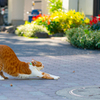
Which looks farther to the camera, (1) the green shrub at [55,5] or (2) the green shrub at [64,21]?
(1) the green shrub at [55,5]

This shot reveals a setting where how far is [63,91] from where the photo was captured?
5.08 m

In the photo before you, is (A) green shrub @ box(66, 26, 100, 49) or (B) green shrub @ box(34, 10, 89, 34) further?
(B) green shrub @ box(34, 10, 89, 34)

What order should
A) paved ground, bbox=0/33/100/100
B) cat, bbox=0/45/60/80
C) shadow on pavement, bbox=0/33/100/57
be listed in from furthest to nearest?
1. shadow on pavement, bbox=0/33/100/57
2. cat, bbox=0/45/60/80
3. paved ground, bbox=0/33/100/100

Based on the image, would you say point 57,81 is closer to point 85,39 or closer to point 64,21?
point 85,39

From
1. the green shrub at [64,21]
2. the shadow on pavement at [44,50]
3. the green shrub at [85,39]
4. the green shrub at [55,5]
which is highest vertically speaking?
the green shrub at [55,5]

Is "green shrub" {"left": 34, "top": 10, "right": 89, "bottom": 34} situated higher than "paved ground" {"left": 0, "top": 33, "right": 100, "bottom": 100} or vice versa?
"green shrub" {"left": 34, "top": 10, "right": 89, "bottom": 34}

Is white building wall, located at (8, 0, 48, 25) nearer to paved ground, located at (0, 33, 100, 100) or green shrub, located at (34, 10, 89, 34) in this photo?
green shrub, located at (34, 10, 89, 34)

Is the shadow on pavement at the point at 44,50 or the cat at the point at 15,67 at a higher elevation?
the cat at the point at 15,67

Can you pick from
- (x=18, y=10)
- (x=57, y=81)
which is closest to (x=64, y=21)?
(x=18, y=10)

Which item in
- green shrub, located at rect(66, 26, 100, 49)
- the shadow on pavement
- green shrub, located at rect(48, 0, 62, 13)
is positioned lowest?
the shadow on pavement

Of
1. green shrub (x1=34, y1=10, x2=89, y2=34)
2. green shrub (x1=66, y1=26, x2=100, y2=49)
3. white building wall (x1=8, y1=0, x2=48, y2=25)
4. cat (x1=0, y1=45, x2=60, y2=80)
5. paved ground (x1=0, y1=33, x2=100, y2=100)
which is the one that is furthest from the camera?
white building wall (x1=8, y1=0, x2=48, y2=25)

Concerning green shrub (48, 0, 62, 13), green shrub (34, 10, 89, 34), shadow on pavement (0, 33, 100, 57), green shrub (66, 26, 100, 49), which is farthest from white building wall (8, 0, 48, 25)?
green shrub (66, 26, 100, 49)

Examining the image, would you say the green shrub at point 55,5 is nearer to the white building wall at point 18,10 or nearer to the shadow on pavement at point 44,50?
the shadow on pavement at point 44,50

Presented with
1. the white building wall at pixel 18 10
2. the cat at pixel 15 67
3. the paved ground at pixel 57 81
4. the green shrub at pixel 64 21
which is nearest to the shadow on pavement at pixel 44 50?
the paved ground at pixel 57 81
